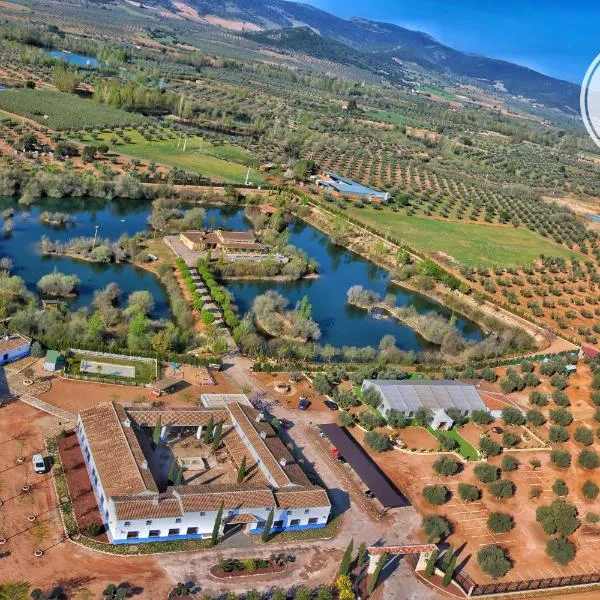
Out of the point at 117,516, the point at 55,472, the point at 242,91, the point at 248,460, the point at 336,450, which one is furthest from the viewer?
the point at 242,91

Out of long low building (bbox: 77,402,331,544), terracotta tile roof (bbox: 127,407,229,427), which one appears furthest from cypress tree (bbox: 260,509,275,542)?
terracotta tile roof (bbox: 127,407,229,427)

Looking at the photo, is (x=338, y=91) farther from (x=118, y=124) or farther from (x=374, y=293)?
(x=374, y=293)

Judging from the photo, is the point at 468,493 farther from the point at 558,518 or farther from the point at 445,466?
the point at 558,518

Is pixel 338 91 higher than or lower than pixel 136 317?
higher

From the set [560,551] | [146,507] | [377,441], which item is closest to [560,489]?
[560,551]

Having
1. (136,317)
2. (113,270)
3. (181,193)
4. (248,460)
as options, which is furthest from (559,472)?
(181,193)

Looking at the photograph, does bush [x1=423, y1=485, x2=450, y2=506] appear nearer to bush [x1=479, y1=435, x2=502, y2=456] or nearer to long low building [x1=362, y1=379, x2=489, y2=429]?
bush [x1=479, y1=435, x2=502, y2=456]
